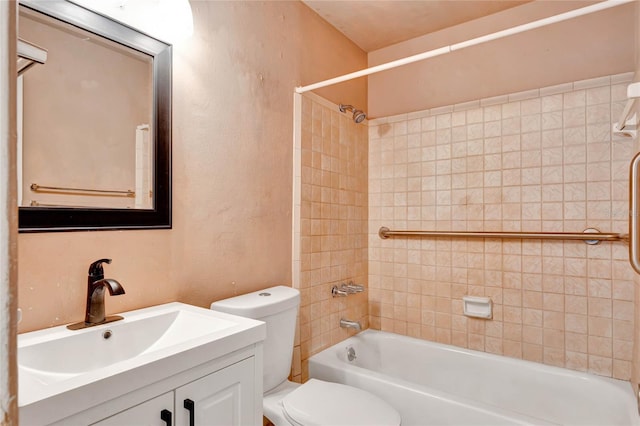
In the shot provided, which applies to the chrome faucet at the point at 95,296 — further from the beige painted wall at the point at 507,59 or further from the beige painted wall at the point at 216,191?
the beige painted wall at the point at 507,59

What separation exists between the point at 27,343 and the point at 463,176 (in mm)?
2195

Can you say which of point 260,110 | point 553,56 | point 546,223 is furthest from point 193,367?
point 553,56

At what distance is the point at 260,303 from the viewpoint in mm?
1517

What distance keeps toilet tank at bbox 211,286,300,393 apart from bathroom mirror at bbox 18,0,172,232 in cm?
43

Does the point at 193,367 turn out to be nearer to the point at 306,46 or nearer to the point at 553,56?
the point at 306,46

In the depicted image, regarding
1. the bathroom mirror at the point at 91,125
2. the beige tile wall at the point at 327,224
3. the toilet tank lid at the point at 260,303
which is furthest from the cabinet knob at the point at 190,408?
the beige tile wall at the point at 327,224

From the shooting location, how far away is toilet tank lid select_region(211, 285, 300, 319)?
1.45 meters

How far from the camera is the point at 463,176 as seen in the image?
231cm

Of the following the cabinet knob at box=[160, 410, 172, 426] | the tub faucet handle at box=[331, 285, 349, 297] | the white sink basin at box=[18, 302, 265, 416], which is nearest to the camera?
the white sink basin at box=[18, 302, 265, 416]

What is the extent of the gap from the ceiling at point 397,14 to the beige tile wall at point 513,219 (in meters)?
0.54

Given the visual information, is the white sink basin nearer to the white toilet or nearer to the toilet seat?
the white toilet

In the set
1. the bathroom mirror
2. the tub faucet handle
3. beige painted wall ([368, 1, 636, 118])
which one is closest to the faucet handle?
the bathroom mirror

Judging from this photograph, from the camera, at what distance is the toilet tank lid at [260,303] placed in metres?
1.45

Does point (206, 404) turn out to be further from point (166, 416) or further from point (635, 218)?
point (635, 218)
